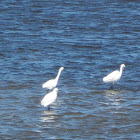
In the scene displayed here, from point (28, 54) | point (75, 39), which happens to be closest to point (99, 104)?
point (28, 54)

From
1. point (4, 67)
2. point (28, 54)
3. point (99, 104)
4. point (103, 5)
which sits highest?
point (103, 5)

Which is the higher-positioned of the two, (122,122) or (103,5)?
(103,5)

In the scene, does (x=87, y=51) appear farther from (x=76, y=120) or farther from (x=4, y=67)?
(x=76, y=120)

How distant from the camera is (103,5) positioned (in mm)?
33500

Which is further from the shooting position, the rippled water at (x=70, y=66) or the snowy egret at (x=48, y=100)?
the snowy egret at (x=48, y=100)

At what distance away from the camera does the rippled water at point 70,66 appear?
1433 cm

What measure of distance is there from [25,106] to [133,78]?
4.56m

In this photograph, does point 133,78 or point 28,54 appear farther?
point 28,54

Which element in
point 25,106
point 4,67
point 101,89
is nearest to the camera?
point 25,106

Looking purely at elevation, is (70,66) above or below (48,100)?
above

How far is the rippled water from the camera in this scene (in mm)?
14328

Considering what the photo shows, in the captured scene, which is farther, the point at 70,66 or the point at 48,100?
the point at 70,66

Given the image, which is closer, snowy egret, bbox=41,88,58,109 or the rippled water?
the rippled water

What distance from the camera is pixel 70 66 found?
2047 centimetres
